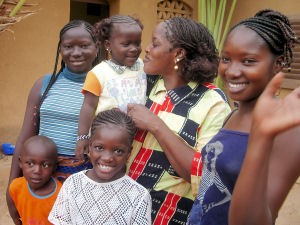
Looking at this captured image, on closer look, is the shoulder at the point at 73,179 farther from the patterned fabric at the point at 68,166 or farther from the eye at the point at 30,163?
the eye at the point at 30,163

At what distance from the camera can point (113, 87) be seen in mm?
2275

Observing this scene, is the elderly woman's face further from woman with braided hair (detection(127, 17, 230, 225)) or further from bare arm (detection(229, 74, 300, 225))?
bare arm (detection(229, 74, 300, 225))

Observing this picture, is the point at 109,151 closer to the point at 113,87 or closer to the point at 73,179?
the point at 73,179

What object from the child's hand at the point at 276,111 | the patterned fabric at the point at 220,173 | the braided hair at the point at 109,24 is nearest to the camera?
the child's hand at the point at 276,111

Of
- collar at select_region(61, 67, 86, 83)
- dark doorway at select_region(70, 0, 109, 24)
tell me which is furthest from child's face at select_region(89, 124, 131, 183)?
dark doorway at select_region(70, 0, 109, 24)

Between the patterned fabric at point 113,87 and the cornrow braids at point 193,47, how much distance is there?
11.4 inches

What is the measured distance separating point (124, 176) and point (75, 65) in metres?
0.75

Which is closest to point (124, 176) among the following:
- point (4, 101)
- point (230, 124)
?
point (230, 124)

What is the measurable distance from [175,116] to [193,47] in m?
0.35

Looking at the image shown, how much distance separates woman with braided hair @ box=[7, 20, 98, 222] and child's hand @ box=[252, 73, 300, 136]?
4.61ft

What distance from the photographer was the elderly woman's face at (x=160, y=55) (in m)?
2.03

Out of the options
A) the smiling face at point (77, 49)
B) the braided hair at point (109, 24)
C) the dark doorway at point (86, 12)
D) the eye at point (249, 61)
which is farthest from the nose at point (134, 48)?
the dark doorway at point (86, 12)

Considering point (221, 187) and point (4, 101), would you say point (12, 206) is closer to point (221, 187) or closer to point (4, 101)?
point (221, 187)

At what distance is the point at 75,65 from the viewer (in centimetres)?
245
